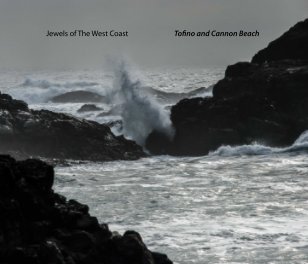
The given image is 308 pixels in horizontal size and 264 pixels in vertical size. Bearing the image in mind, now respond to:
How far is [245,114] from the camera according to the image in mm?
41312

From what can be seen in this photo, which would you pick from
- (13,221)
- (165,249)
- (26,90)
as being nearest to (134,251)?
(13,221)

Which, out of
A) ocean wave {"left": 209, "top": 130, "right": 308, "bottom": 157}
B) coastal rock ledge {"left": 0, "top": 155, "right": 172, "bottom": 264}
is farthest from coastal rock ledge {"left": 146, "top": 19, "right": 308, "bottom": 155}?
coastal rock ledge {"left": 0, "top": 155, "right": 172, "bottom": 264}

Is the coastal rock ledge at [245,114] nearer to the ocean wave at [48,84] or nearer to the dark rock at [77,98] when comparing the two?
the dark rock at [77,98]

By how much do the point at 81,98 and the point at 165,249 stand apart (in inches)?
2737

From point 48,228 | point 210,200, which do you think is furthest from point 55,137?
point 48,228

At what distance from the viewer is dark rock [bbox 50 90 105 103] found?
87.1 m

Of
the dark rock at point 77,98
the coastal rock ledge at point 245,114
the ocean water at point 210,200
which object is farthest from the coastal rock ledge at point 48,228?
the dark rock at point 77,98

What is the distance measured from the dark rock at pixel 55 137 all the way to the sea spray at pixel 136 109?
4520mm

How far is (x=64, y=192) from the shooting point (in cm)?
2780

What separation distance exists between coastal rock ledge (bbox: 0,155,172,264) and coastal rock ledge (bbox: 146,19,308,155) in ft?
77.7

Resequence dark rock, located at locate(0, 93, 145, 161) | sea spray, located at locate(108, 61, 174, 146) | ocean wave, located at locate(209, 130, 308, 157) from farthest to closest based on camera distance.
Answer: sea spray, located at locate(108, 61, 174, 146) < ocean wave, located at locate(209, 130, 308, 157) < dark rock, located at locate(0, 93, 145, 161)

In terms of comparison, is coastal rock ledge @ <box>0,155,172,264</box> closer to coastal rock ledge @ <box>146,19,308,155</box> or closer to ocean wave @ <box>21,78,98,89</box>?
coastal rock ledge @ <box>146,19,308,155</box>

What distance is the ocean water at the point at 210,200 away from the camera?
19406 millimetres

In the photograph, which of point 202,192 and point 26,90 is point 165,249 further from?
point 26,90
